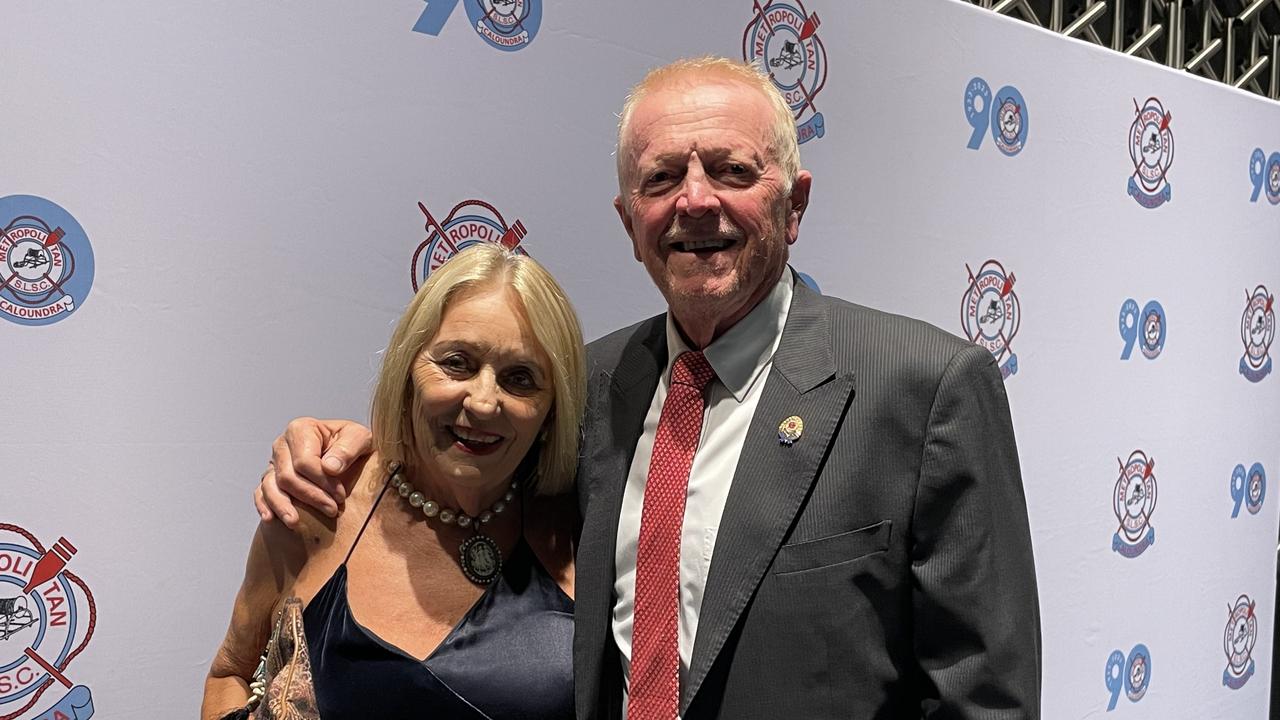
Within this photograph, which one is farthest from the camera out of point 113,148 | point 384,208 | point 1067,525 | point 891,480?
point 1067,525

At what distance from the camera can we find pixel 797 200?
1.53 m

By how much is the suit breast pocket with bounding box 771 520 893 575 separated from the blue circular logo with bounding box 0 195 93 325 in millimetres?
1109

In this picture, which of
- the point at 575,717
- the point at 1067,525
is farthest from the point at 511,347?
the point at 1067,525

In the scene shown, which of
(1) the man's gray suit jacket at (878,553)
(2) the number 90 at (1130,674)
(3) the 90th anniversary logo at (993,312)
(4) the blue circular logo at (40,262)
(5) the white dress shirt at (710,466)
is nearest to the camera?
(1) the man's gray suit jacket at (878,553)

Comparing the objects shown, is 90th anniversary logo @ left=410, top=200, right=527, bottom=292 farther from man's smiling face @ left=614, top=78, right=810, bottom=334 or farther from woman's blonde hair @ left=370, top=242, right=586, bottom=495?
man's smiling face @ left=614, top=78, right=810, bottom=334

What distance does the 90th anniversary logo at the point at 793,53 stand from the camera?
2.33 meters

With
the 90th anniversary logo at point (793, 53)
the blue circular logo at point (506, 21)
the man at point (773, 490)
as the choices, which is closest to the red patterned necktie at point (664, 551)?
the man at point (773, 490)

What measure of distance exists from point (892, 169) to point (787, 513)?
1377 millimetres

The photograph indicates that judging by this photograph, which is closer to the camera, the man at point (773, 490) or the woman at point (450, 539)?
the man at point (773, 490)

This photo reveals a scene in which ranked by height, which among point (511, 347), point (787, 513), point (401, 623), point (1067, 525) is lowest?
point (1067, 525)

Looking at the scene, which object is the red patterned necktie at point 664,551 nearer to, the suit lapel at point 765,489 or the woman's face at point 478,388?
the suit lapel at point 765,489

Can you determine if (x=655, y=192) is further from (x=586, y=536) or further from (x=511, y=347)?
(x=586, y=536)

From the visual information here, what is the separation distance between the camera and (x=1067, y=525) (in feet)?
9.44

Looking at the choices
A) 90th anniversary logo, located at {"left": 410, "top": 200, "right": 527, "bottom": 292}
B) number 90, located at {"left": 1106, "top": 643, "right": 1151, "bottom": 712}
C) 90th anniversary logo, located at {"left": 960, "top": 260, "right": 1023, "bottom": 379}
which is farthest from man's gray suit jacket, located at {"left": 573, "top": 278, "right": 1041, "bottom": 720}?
number 90, located at {"left": 1106, "top": 643, "right": 1151, "bottom": 712}
